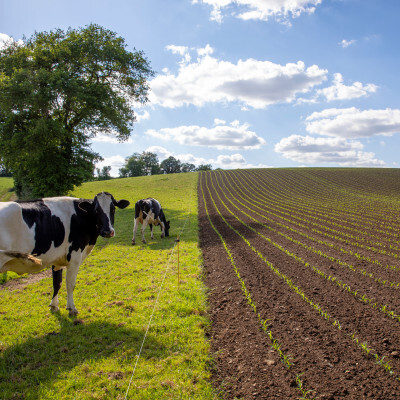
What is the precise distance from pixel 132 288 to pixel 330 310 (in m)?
5.54

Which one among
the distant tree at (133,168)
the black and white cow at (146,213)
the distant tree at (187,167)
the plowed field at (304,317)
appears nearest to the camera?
the plowed field at (304,317)

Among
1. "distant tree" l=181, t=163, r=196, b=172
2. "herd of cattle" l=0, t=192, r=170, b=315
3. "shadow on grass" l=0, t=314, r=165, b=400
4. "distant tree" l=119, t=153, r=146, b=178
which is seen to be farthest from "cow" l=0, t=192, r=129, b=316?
Answer: "distant tree" l=181, t=163, r=196, b=172

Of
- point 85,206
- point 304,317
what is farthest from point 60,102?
point 304,317

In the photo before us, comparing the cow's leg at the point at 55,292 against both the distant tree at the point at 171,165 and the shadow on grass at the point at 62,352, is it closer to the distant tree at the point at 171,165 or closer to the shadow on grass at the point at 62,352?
the shadow on grass at the point at 62,352

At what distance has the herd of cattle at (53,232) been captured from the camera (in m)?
5.34

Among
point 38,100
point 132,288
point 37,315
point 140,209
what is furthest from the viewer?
point 38,100

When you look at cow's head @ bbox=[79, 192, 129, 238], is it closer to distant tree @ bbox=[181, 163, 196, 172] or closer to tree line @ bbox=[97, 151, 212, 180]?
tree line @ bbox=[97, 151, 212, 180]

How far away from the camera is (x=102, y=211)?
23.2 feet

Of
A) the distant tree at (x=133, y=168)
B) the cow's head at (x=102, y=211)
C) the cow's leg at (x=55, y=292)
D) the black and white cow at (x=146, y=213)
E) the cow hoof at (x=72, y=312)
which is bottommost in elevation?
the cow hoof at (x=72, y=312)

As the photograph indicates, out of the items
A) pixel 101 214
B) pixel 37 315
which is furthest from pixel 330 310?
pixel 37 315

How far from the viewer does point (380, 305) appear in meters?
7.20

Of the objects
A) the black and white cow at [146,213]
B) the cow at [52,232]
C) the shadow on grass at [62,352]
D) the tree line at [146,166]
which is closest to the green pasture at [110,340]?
the shadow on grass at [62,352]

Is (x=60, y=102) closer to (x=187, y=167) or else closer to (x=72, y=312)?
(x=72, y=312)

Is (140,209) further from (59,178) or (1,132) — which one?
(1,132)
